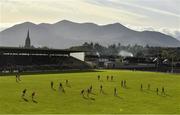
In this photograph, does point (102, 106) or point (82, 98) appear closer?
point (102, 106)

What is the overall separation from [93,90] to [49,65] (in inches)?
2332

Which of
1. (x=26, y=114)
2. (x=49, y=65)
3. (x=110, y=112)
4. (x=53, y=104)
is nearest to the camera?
(x=26, y=114)

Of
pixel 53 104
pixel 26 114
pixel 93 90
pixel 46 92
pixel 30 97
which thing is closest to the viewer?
pixel 26 114

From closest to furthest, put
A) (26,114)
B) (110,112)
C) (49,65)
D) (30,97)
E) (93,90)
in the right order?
(26,114), (110,112), (30,97), (93,90), (49,65)

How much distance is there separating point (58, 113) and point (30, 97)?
35.2ft

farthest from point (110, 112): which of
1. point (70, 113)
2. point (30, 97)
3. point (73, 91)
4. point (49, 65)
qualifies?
point (49, 65)

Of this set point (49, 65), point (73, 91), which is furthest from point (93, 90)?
point (49, 65)

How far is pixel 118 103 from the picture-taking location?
4847 centimetres

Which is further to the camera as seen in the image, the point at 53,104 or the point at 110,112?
the point at 53,104

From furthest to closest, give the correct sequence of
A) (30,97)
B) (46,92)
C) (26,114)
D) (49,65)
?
(49,65) < (46,92) < (30,97) < (26,114)

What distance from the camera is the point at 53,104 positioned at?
4581cm

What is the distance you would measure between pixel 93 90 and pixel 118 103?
1199 cm

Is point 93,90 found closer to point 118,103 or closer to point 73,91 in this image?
point 73,91

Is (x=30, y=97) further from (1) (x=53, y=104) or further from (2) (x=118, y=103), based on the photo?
(2) (x=118, y=103)
